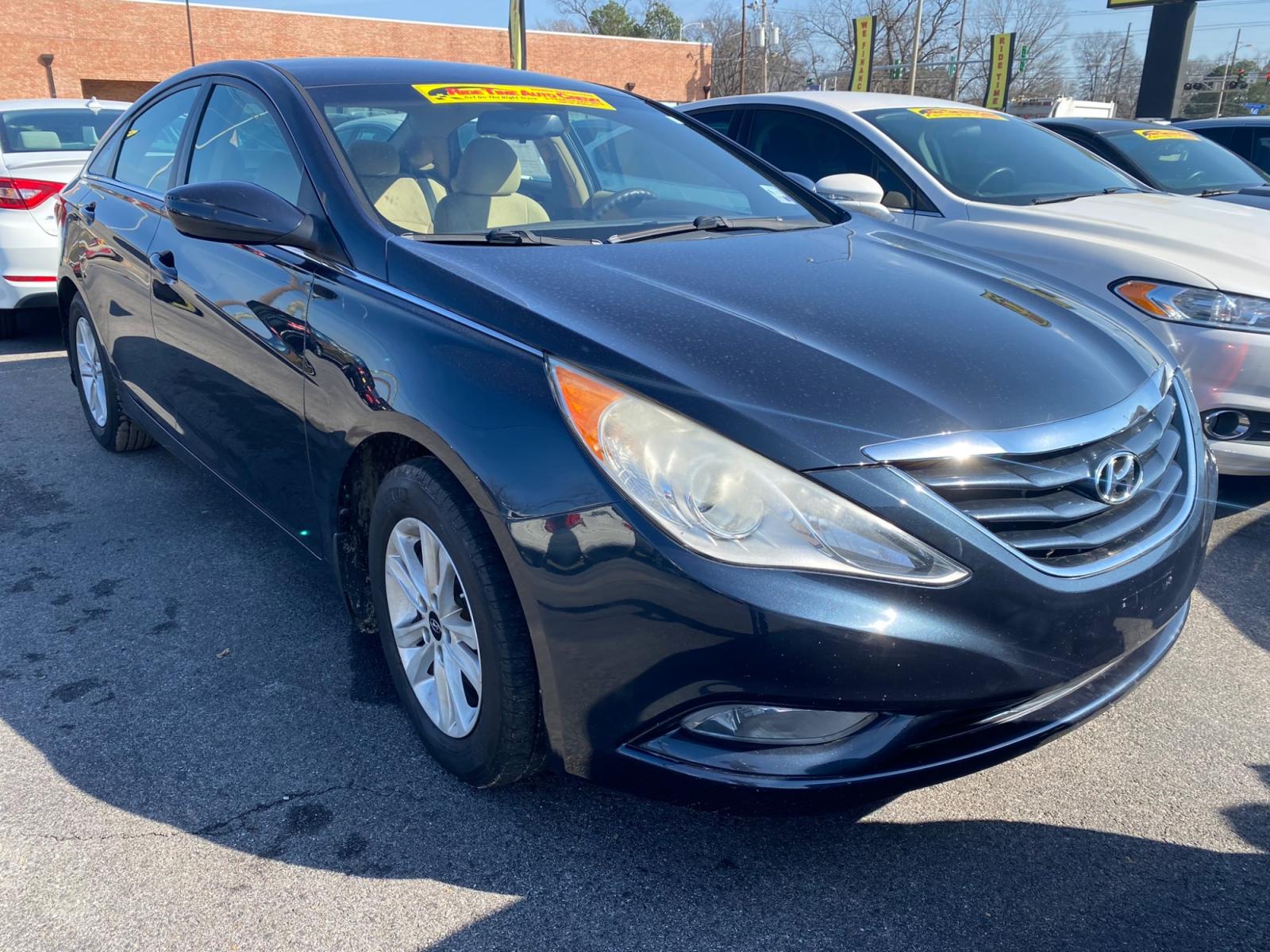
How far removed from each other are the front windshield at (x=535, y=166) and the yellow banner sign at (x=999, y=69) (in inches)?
1191

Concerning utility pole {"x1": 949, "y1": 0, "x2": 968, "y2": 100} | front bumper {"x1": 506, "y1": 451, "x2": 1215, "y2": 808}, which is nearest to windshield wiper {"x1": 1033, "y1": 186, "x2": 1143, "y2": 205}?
front bumper {"x1": 506, "y1": 451, "x2": 1215, "y2": 808}

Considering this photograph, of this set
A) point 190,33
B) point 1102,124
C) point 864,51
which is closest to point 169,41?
point 190,33

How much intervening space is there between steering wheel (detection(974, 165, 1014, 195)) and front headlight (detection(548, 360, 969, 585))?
12.0ft

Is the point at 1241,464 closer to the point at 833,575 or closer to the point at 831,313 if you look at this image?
the point at 831,313

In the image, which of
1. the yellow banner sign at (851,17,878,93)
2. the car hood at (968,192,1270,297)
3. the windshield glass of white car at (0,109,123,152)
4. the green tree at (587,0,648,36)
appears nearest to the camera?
the car hood at (968,192,1270,297)

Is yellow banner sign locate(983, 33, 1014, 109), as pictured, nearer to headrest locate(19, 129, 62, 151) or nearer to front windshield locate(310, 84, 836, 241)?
headrest locate(19, 129, 62, 151)

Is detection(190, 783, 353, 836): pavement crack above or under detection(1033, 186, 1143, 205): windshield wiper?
under

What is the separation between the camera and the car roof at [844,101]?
5.44 meters

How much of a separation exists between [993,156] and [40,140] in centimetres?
603

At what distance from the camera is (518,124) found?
3201mm

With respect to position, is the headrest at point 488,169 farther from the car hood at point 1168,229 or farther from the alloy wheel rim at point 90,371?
the car hood at point 1168,229

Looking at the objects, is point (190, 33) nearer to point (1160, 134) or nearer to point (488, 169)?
point (1160, 134)

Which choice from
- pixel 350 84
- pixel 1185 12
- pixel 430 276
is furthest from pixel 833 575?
pixel 1185 12

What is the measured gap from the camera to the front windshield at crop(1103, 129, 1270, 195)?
6.55m
